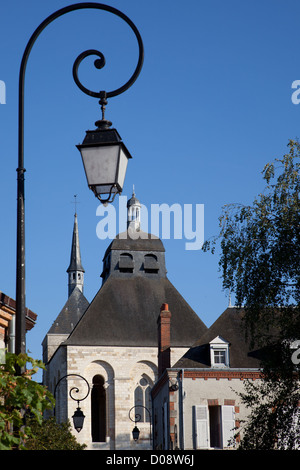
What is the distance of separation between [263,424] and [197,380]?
466 inches

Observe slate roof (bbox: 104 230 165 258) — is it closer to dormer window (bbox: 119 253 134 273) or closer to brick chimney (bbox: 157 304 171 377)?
dormer window (bbox: 119 253 134 273)

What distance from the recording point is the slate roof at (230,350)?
33469 mm

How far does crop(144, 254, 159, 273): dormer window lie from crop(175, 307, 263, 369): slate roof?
2320 centimetres

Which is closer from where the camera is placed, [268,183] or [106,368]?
[268,183]

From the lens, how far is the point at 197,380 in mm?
32656

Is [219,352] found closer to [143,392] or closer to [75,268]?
[143,392]

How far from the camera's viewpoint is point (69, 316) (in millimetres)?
67688

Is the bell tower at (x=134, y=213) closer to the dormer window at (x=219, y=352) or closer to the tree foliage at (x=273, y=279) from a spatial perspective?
the dormer window at (x=219, y=352)

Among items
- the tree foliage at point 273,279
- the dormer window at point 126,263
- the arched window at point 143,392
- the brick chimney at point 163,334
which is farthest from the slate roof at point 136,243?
the tree foliage at point 273,279

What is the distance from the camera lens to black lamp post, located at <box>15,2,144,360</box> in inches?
322

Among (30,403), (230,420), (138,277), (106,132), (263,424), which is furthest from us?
(138,277)

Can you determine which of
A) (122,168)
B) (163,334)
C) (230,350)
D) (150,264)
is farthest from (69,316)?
(122,168)
